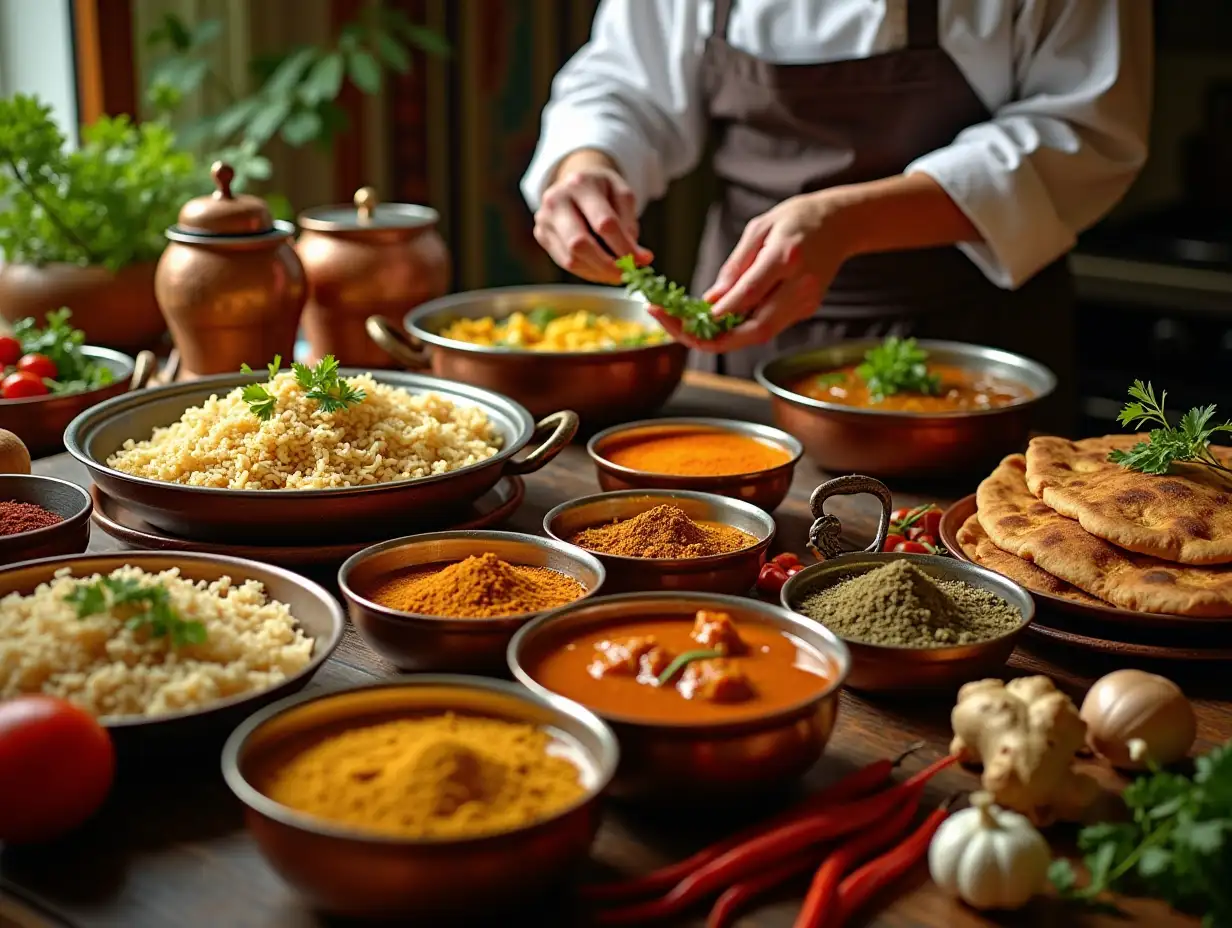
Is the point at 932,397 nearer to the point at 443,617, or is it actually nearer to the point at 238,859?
the point at 443,617

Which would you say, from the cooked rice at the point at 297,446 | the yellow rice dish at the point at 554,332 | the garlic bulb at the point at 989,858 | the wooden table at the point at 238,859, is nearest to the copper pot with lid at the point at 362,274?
the yellow rice dish at the point at 554,332

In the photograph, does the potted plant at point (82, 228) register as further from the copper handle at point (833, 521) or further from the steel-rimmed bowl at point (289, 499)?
the copper handle at point (833, 521)

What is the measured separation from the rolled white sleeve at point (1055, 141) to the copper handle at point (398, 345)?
1043 millimetres

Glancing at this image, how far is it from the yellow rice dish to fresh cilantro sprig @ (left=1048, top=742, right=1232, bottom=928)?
57.2 inches

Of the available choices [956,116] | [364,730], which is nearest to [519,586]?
[364,730]

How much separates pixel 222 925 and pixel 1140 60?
2.44m

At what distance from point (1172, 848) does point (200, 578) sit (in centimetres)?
112

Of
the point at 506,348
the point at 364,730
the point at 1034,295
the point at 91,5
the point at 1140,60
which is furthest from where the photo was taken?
the point at 91,5

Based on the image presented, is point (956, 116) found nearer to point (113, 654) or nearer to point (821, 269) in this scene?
point (821, 269)

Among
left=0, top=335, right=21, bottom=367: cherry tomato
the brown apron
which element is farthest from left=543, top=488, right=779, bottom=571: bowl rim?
left=0, top=335, right=21, bottom=367: cherry tomato

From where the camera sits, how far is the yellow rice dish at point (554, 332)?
8.69 ft

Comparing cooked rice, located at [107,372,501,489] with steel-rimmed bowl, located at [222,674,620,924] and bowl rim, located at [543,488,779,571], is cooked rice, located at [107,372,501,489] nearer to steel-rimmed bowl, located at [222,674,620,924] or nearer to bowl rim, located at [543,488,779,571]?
bowl rim, located at [543,488,779,571]

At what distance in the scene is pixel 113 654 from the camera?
1.43 m

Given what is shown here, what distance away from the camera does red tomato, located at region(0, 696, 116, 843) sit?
1.24 metres
